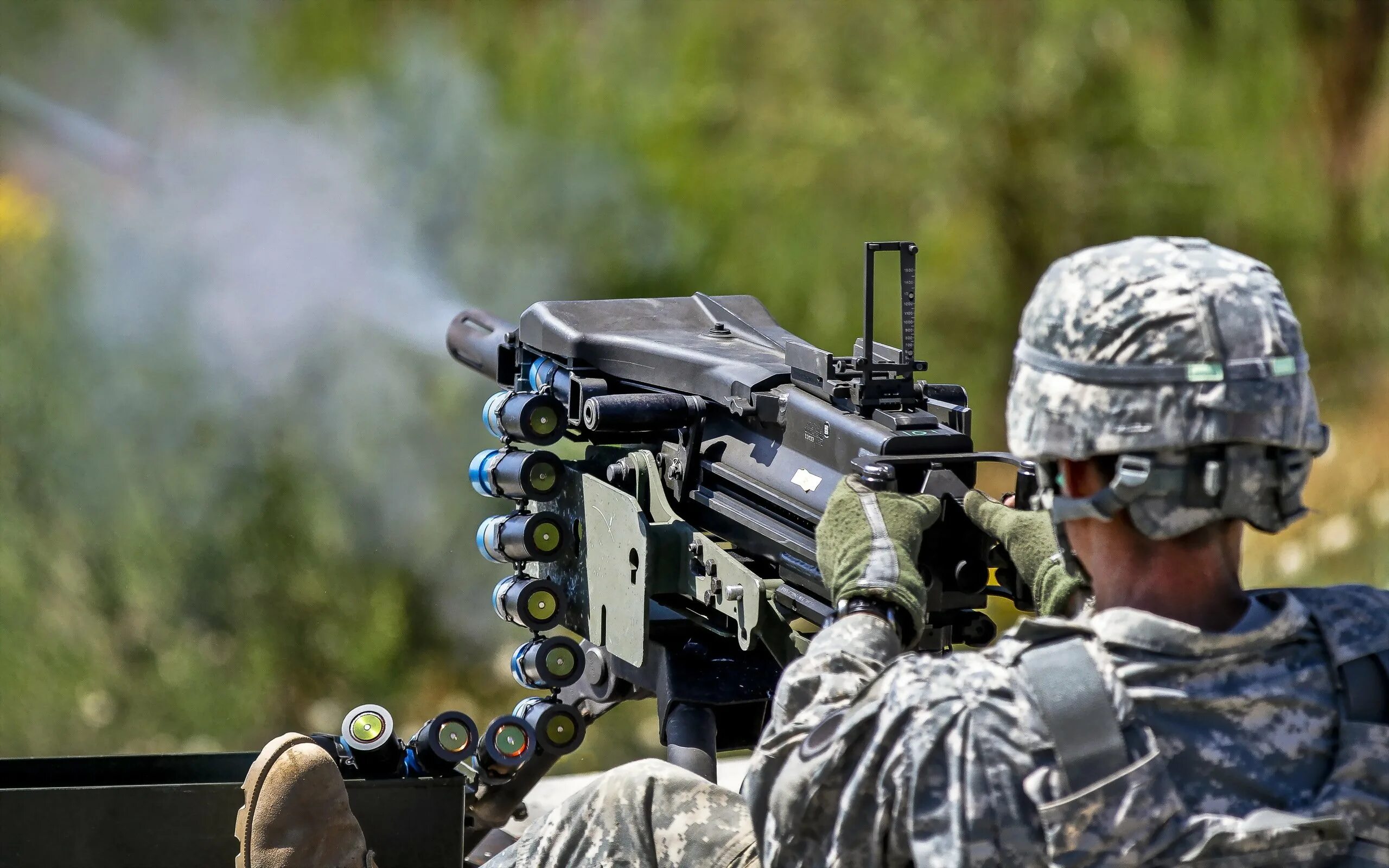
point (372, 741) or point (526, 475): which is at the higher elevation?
point (526, 475)

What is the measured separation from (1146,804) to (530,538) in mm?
2885

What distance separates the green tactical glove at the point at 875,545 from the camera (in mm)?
2758

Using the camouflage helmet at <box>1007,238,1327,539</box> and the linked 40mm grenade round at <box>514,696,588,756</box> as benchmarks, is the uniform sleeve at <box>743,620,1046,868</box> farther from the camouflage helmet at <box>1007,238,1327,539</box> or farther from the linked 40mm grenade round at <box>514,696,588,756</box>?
the linked 40mm grenade round at <box>514,696,588,756</box>

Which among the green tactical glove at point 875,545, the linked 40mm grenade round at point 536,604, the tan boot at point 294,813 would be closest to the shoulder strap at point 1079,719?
the green tactical glove at point 875,545

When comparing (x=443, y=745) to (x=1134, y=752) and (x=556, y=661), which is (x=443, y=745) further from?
(x=1134, y=752)

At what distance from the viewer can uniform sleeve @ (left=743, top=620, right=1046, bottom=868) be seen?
224 cm

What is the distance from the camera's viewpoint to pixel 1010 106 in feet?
33.9

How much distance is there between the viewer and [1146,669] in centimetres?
226

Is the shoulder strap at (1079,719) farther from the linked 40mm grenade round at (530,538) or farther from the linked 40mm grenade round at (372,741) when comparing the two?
the linked 40mm grenade round at (530,538)

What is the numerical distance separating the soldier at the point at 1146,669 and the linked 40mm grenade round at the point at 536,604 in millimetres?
2547

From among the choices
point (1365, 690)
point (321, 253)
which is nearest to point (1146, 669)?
point (1365, 690)

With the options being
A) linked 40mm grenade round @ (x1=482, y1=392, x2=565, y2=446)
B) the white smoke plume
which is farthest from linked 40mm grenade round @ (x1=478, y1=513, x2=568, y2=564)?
the white smoke plume

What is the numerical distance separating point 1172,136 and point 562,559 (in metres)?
6.48

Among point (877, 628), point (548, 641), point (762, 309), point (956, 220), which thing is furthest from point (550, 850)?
point (956, 220)
